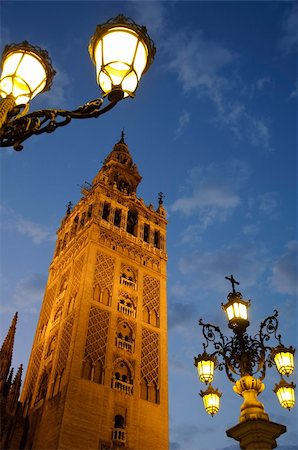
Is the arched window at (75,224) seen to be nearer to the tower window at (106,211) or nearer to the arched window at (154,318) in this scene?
the tower window at (106,211)

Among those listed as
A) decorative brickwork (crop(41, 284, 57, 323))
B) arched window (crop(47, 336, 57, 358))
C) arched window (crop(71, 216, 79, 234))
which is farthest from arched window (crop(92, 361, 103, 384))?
arched window (crop(71, 216, 79, 234))

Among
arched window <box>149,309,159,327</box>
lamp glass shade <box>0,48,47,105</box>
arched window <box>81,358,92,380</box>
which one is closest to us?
lamp glass shade <box>0,48,47,105</box>

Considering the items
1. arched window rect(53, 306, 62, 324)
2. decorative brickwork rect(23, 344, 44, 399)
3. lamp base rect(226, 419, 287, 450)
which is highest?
arched window rect(53, 306, 62, 324)

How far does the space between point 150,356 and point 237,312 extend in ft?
51.9

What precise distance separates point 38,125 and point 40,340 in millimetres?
22190

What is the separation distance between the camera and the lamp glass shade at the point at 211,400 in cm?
925

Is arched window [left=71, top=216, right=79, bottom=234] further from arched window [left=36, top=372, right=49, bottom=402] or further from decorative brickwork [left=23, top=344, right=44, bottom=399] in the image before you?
arched window [left=36, top=372, right=49, bottom=402]

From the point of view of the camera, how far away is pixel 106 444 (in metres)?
18.8

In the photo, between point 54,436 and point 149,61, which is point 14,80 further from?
point 54,436

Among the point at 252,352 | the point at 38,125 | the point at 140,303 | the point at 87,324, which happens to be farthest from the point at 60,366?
the point at 38,125

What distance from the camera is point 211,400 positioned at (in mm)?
9305

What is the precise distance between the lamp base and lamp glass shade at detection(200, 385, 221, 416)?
8.04 feet

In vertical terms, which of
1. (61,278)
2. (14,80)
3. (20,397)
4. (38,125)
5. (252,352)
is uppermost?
(61,278)

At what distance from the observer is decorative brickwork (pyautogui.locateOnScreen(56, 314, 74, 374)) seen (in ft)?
69.5
